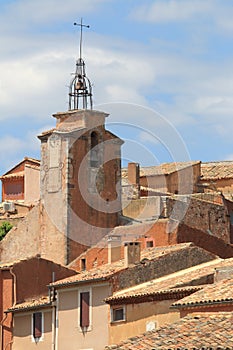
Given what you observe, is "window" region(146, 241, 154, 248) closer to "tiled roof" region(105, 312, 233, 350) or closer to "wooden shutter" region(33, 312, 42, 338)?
"wooden shutter" region(33, 312, 42, 338)

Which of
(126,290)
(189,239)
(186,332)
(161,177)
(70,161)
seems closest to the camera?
(186,332)

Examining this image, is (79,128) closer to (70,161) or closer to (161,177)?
(70,161)

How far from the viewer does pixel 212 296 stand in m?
41.4

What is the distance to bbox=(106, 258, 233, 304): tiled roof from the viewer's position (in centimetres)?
4719

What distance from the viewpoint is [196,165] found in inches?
3206

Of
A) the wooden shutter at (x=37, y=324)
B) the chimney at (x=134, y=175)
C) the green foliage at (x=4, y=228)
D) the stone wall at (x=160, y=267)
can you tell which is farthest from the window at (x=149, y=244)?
the green foliage at (x=4, y=228)

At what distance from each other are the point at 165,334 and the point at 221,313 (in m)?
2.42

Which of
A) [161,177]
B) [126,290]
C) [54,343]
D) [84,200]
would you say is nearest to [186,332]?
[126,290]

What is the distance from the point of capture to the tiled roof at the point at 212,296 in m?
40.8

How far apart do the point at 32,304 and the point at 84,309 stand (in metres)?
3.86

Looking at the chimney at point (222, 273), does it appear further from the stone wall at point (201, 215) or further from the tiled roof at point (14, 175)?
the tiled roof at point (14, 175)

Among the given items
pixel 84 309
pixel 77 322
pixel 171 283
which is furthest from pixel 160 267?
pixel 171 283

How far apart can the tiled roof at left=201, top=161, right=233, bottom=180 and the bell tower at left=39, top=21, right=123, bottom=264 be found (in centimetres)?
1425

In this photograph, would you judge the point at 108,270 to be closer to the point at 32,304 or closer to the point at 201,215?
the point at 32,304
